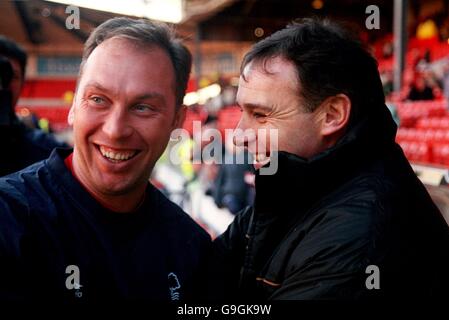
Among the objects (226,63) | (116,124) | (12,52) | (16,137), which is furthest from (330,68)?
(226,63)

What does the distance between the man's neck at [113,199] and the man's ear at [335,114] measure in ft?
2.05

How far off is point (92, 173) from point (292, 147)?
2.09 ft

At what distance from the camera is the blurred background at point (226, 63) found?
557cm

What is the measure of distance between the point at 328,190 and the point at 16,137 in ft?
6.32

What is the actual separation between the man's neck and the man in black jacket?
365 mm

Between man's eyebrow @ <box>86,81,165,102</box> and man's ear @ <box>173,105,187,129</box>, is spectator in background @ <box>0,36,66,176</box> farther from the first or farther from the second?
man's eyebrow @ <box>86,81,165,102</box>

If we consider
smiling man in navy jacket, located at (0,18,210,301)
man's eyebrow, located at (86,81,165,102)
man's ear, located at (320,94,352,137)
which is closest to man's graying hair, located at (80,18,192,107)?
smiling man in navy jacket, located at (0,18,210,301)

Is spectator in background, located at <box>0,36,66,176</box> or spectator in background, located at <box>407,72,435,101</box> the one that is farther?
spectator in background, located at <box>407,72,435,101</box>

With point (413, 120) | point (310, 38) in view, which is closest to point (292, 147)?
point (310, 38)

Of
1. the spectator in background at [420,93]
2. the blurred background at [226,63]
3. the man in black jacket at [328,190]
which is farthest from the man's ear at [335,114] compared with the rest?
the spectator in background at [420,93]

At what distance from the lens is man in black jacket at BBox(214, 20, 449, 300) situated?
134 centimetres

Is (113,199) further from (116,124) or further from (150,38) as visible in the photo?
(150,38)

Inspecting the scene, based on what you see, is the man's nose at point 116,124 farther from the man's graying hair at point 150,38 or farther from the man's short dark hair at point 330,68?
the man's short dark hair at point 330,68

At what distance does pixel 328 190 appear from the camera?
157 cm
